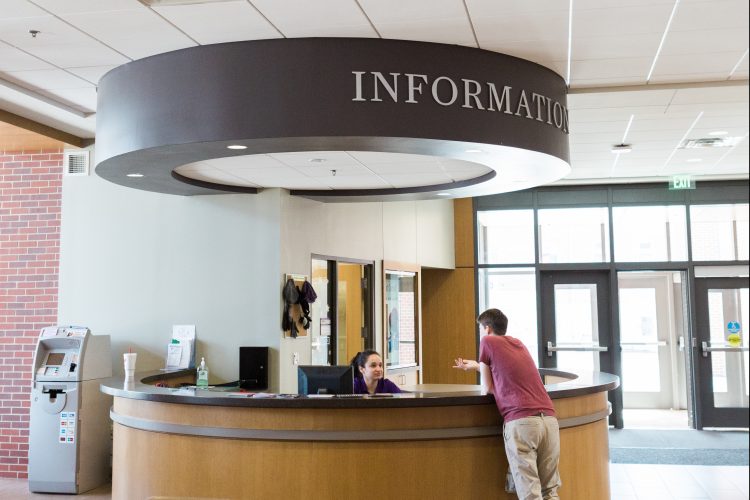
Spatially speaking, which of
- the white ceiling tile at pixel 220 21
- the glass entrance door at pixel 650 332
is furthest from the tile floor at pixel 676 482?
the white ceiling tile at pixel 220 21

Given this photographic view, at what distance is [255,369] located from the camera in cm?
670

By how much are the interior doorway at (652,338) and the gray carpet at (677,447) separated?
637 mm

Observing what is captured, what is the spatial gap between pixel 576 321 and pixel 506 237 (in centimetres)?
155

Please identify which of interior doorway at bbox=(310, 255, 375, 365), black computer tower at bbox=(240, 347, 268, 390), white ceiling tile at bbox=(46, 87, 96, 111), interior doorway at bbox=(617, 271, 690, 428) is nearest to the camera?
white ceiling tile at bbox=(46, 87, 96, 111)

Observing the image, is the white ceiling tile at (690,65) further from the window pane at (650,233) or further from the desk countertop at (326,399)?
the window pane at (650,233)

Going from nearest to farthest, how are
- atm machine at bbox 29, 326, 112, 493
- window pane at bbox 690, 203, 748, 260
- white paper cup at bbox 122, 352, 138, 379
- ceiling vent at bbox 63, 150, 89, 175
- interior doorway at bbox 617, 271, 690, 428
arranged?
white paper cup at bbox 122, 352, 138, 379 → atm machine at bbox 29, 326, 112, 493 → ceiling vent at bbox 63, 150, 89, 175 → window pane at bbox 690, 203, 748, 260 → interior doorway at bbox 617, 271, 690, 428

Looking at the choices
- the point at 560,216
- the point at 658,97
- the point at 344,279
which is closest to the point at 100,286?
the point at 344,279

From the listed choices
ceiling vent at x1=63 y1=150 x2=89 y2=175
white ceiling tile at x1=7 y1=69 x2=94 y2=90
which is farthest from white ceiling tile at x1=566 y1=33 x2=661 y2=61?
ceiling vent at x1=63 y1=150 x2=89 y2=175

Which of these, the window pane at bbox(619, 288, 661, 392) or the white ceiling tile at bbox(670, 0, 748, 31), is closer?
the white ceiling tile at bbox(670, 0, 748, 31)

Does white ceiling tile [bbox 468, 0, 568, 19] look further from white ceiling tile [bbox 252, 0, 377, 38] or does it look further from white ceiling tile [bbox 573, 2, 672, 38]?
white ceiling tile [bbox 252, 0, 377, 38]

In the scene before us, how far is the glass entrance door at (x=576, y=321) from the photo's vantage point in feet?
33.3

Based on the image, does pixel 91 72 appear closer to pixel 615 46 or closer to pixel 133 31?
pixel 133 31

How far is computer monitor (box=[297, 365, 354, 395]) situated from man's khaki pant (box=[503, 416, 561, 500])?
1111mm

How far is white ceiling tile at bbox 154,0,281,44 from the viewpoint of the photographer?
13.0 feet
